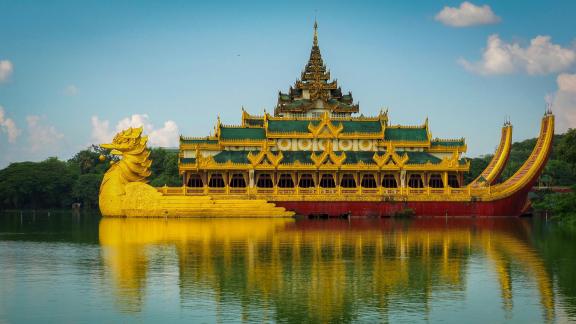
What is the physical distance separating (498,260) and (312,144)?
1198 inches

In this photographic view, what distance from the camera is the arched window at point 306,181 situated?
184ft

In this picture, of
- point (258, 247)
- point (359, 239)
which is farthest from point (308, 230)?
point (258, 247)

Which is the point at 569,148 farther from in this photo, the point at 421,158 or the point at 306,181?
the point at 306,181

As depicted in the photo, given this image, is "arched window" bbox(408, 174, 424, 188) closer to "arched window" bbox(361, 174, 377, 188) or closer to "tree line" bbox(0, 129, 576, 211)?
"arched window" bbox(361, 174, 377, 188)

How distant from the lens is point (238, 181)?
56.4 meters

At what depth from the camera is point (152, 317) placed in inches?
705

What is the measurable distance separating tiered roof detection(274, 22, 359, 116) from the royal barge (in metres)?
6.33

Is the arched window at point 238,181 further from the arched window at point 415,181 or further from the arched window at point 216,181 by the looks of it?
the arched window at point 415,181

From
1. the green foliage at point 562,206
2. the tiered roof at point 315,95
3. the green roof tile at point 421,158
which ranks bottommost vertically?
the green foliage at point 562,206

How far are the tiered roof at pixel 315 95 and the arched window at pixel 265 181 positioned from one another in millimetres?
11193

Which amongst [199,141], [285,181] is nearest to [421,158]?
[285,181]

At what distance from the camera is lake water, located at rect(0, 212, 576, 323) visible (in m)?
18.4

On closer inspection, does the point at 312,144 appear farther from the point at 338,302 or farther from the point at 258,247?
the point at 338,302

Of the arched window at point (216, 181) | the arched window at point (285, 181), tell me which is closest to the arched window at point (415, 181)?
the arched window at point (285, 181)
